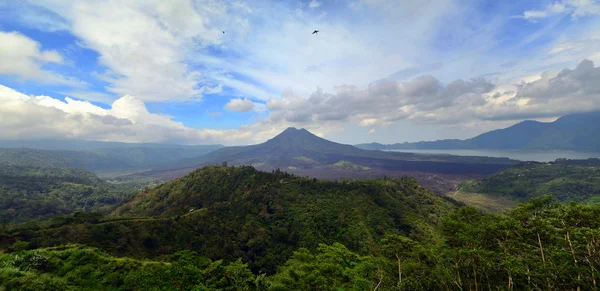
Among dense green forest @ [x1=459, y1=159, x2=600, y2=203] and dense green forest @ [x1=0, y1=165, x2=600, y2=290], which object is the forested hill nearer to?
dense green forest @ [x1=0, y1=165, x2=600, y2=290]

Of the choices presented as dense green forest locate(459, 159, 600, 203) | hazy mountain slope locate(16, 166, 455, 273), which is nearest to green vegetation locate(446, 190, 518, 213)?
dense green forest locate(459, 159, 600, 203)

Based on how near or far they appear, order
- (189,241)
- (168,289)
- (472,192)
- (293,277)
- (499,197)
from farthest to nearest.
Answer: (472,192) < (499,197) < (189,241) < (293,277) < (168,289)

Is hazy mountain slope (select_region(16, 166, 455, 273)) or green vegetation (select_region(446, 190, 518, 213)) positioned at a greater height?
hazy mountain slope (select_region(16, 166, 455, 273))

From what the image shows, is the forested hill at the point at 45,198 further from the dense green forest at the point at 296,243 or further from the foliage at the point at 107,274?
the foliage at the point at 107,274

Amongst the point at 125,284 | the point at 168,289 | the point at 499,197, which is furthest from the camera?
the point at 499,197

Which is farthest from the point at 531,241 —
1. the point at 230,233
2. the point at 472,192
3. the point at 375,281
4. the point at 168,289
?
the point at 472,192

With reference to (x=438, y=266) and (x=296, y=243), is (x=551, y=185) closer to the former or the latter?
(x=296, y=243)

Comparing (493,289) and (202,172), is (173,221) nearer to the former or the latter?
(202,172)
